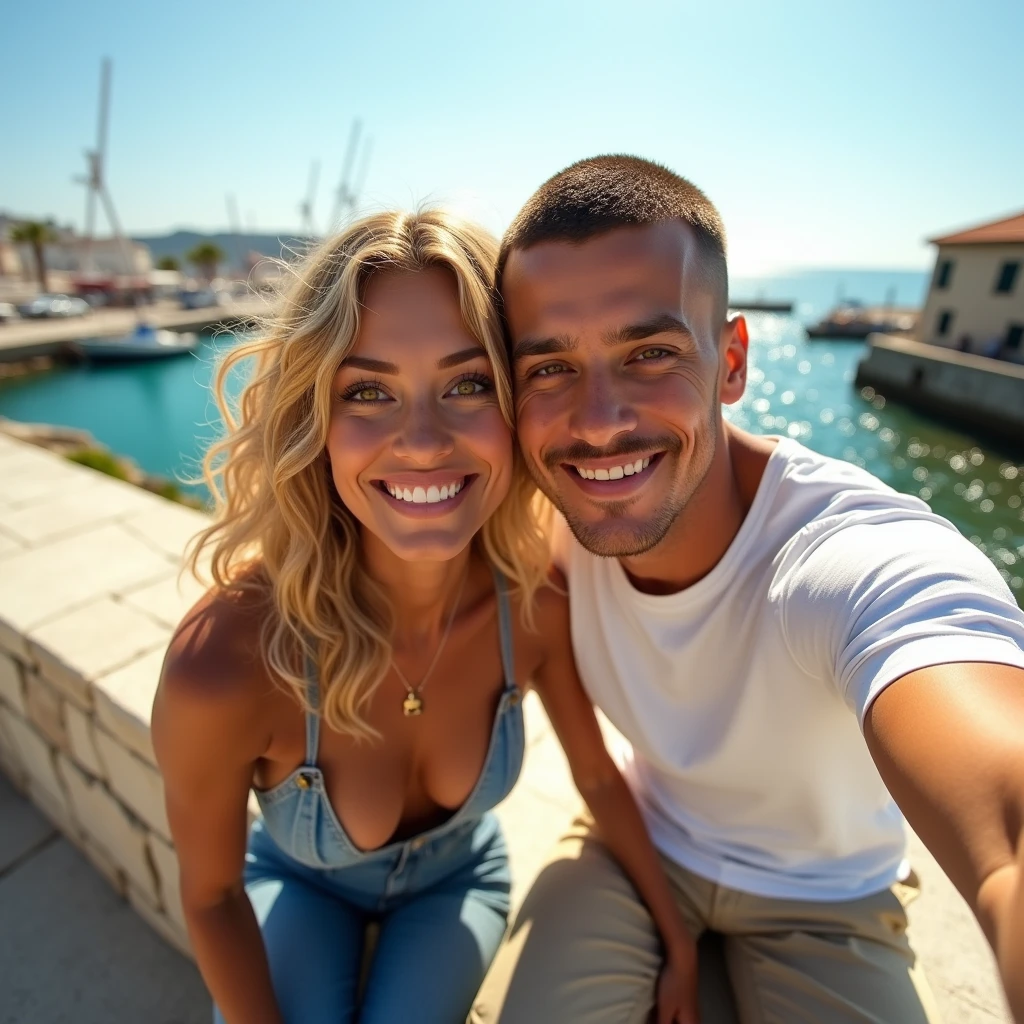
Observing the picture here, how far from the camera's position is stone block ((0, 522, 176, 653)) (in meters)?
2.39

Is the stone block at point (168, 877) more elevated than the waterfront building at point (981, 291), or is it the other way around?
the waterfront building at point (981, 291)

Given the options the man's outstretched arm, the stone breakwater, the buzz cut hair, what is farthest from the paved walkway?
the buzz cut hair

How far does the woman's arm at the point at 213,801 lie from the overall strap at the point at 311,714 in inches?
4.0

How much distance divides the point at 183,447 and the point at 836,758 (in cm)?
1963

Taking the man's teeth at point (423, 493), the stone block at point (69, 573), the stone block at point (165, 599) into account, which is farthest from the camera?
the stone block at point (165, 599)

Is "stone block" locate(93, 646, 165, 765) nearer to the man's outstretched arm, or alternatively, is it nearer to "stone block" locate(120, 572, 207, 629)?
"stone block" locate(120, 572, 207, 629)

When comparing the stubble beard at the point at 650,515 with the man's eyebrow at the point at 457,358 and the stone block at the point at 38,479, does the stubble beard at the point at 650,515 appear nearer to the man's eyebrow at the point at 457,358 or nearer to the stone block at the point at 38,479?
the man's eyebrow at the point at 457,358

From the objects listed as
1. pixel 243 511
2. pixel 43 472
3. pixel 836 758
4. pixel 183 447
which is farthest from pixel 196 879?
pixel 183 447

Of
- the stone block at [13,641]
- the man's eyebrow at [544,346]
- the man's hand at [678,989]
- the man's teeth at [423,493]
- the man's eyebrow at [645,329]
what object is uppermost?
the man's eyebrow at [645,329]

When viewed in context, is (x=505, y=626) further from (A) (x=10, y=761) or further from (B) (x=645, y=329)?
(A) (x=10, y=761)

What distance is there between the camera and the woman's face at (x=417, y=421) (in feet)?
4.33

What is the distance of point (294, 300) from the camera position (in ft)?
4.62

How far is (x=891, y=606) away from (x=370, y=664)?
1.11 meters

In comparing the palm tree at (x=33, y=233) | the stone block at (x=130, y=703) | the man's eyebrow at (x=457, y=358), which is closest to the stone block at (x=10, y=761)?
the stone block at (x=130, y=703)
